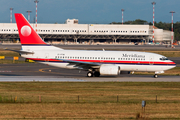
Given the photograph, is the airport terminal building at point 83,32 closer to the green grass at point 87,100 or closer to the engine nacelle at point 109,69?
the engine nacelle at point 109,69

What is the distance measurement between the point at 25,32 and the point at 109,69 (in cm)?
1285

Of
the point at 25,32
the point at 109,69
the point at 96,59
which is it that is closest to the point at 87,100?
the point at 109,69

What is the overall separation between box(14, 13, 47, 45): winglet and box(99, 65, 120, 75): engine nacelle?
9849mm

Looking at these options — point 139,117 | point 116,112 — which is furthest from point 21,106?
point 139,117

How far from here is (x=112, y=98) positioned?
25.0 meters

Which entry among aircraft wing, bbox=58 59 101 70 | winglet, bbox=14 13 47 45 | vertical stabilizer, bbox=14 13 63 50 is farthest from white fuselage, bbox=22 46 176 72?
winglet, bbox=14 13 47 45

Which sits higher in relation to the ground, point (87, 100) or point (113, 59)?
point (113, 59)

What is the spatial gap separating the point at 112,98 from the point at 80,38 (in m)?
150

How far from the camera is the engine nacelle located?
37.8 m

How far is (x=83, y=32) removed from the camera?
559ft

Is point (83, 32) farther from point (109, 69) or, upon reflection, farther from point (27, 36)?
point (109, 69)

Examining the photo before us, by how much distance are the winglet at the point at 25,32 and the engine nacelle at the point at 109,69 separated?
32.3ft

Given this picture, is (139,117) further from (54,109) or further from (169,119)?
(54,109)

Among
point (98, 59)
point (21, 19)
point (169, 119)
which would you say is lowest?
point (169, 119)
